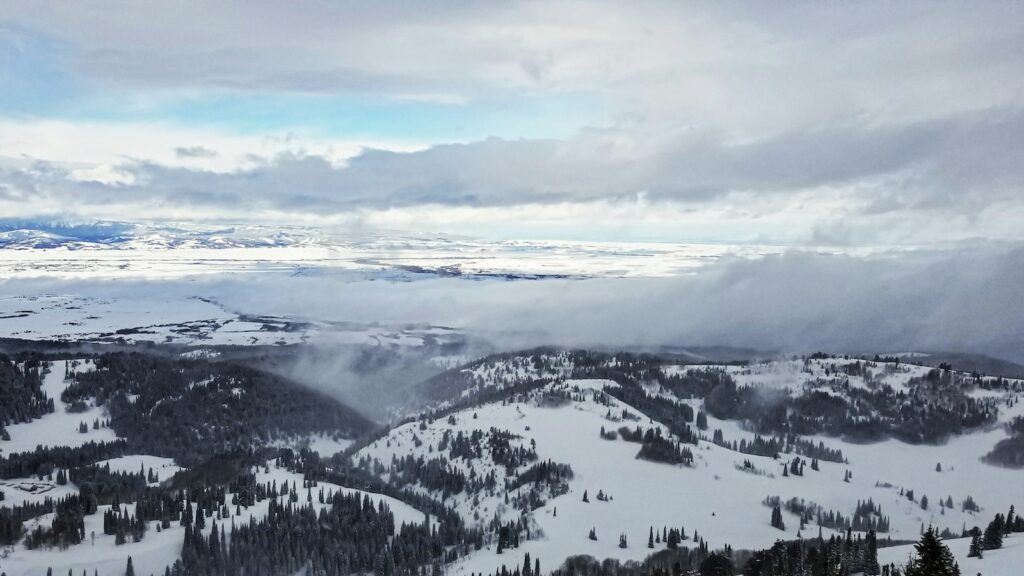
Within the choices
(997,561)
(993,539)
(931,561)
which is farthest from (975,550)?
(931,561)

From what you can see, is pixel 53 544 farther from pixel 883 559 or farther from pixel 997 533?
pixel 997 533

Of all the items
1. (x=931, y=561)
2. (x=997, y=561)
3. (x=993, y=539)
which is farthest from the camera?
(x=993, y=539)

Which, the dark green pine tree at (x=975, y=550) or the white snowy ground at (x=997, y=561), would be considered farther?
the dark green pine tree at (x=975, y=550)

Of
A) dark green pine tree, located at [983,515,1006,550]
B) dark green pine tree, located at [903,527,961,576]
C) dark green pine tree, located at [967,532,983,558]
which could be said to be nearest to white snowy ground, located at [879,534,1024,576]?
dark green pine tree, located at [967,532,983,558]

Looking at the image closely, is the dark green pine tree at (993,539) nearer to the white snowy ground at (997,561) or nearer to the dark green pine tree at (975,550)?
the white snowy ground at (997,561)

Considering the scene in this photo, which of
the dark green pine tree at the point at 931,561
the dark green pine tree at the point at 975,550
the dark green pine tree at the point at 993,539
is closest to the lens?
the dark green pine tree at the point at 931,561

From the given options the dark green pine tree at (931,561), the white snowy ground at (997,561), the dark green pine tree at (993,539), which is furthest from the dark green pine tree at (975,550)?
the dark green pine tree at (931,561)

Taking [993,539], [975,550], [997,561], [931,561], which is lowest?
[993,539]

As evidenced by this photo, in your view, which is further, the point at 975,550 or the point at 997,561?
the point at 975,550

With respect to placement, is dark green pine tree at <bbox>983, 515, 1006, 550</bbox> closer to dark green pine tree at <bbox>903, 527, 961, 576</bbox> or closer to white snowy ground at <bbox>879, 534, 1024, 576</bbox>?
white snowy ground at <bbox>879, 534, 1024, 576</bbox>

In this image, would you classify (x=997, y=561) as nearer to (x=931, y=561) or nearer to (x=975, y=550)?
(x=975, y=550)

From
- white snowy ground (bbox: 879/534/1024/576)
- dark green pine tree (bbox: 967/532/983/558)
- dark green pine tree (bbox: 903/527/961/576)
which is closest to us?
dark green pine tree (bbox: 903/527/961/576)
